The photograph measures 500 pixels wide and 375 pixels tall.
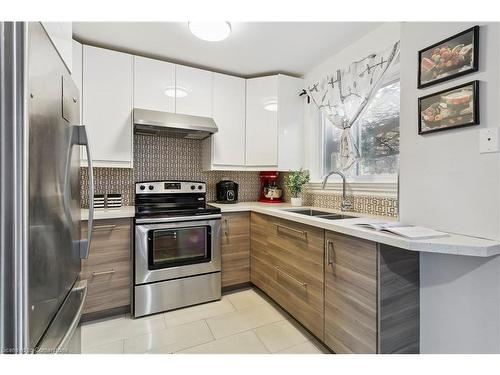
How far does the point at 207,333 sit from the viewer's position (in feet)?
5.82

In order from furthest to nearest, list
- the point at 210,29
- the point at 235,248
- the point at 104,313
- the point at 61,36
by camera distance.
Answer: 1. the point at 235,248
2. the point at 104,313
3. the point at 210,29
4. the point at 61,36

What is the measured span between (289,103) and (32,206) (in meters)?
2.43

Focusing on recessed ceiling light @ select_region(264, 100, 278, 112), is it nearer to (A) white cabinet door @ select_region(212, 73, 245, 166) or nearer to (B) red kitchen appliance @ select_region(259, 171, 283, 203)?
(A) white cabinet door @ select_region(212, 73, 245, 166)

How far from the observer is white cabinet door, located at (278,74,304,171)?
2.60 meters

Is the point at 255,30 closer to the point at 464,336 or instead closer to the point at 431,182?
the point at 431,182

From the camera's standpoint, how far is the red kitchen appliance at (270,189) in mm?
2904

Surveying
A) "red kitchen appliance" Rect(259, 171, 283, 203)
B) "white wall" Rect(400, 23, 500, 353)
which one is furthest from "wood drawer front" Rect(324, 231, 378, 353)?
"red kitchen appliance" Rect(259, 171, 283, 203)

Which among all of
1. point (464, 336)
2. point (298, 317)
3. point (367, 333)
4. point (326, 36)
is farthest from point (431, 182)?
point (326, 36)

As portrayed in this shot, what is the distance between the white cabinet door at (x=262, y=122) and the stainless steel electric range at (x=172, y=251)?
31.4 inches

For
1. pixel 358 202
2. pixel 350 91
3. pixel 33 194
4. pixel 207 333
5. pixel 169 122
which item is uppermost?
pixel 350 91

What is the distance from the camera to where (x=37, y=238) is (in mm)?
701

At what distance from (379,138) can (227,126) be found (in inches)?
57.4

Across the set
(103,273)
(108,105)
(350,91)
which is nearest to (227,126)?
(108,105)

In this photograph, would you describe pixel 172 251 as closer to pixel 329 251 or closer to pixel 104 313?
pixel 104 313
